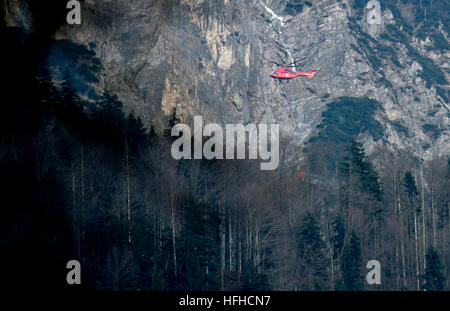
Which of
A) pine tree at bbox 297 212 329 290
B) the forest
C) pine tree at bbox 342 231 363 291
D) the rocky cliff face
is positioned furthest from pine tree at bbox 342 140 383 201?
the rocky cliff face

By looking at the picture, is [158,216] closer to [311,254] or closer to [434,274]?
[311,254]

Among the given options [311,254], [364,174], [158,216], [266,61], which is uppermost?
[266,61]

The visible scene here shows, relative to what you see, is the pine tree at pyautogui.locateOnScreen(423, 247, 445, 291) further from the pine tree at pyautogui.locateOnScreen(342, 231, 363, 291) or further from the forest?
the pine tree at pyautogui.locateOnScreen(342, 231, 363, 291)

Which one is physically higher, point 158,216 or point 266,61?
point 266,61

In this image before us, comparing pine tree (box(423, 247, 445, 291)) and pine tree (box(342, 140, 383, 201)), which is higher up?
pine tree (box(342, 140, 383, 201))

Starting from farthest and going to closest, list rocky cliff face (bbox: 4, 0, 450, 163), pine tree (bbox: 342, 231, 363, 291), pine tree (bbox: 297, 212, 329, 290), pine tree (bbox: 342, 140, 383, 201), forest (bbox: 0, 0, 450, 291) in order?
rocky cliff face (bbox: 4, 0, 450, 163) < pine tree (bbox: 342, 140, 383, 201) < pine tree (bbox: 342, 231, 363, 291) < pine tree (bbox: 297, 212, 329, 290) < forest (bbox: 0, 0, 450, 291)

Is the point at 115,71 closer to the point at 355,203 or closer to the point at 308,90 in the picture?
the point at 355,203

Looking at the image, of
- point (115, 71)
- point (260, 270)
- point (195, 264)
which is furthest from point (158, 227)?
point (115, 71)

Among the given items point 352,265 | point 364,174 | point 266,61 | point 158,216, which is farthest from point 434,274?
point 266,61
